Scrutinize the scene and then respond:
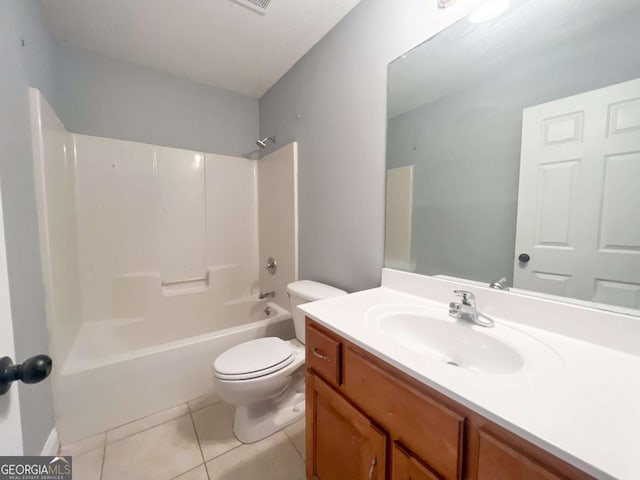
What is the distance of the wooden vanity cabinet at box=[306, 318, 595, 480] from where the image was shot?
1.43ft

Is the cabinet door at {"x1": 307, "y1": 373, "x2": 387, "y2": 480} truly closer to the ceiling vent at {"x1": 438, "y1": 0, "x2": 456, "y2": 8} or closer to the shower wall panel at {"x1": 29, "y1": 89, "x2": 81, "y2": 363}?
the shower wall panel at {"x1": 29, "y1": 89, "x2": 81, "y2": 363}

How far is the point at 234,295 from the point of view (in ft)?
7.71

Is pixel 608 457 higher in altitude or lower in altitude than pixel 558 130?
lower

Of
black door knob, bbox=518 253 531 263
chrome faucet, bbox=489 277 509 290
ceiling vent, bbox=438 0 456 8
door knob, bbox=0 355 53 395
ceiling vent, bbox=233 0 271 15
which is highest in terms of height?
ceiling vent, bbox=233 0 271 15

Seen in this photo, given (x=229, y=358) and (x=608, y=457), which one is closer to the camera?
(x=608, y=457)

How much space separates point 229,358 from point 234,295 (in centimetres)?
112

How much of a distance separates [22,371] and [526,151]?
1410mm

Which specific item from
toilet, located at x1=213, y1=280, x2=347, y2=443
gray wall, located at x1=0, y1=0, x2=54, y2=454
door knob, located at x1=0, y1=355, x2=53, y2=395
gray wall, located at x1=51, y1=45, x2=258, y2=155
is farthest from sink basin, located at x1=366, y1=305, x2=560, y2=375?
gray wall, located at x1=51, y1=45, x2=258, y2=155

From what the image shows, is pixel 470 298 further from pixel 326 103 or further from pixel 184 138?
pixel 184 138

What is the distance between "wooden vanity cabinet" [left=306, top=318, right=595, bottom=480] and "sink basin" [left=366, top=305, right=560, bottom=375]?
0.13 m

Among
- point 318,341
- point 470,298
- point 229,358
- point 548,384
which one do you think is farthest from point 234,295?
point 548,384

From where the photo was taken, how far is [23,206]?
1030 mm

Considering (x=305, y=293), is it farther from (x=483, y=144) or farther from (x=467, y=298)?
(x=483, y=144)

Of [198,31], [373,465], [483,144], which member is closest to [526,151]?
[483,144]
